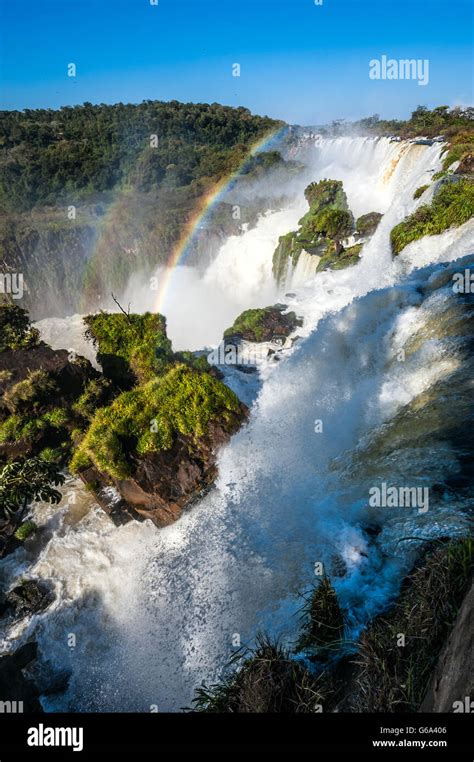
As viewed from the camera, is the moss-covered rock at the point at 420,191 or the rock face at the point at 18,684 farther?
the moss-covered rock at the point at 420,191

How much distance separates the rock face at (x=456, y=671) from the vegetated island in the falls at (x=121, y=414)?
641 centimetres

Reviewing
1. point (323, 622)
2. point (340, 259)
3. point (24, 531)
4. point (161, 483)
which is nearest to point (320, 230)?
point (340, 259)

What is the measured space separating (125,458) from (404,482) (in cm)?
581

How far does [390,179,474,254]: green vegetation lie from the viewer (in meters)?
16.9

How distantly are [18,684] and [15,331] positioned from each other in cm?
953

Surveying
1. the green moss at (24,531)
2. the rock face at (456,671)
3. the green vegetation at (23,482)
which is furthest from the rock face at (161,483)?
the rock face at (456,671)

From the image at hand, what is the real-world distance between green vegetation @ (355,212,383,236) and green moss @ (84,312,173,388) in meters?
19.0

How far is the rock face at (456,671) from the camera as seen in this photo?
306 cm

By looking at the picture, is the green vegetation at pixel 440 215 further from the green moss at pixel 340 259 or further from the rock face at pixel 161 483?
the rock face at pixel 161 483

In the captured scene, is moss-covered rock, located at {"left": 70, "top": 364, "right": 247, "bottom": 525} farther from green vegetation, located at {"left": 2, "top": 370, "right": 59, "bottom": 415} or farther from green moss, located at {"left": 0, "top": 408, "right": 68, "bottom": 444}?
green vegetation, located at {"left": 2, "top": 370, "right": 59, "bottom": 415}

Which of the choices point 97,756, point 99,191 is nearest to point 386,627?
point 97,756

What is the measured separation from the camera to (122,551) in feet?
30.6

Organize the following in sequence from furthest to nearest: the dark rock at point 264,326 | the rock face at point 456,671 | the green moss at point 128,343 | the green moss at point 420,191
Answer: the green moss at point 420,191
the dark rock at point 264,326
the green moss at point 128,343
the rock face at point 456,671

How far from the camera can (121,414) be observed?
9781 mm
